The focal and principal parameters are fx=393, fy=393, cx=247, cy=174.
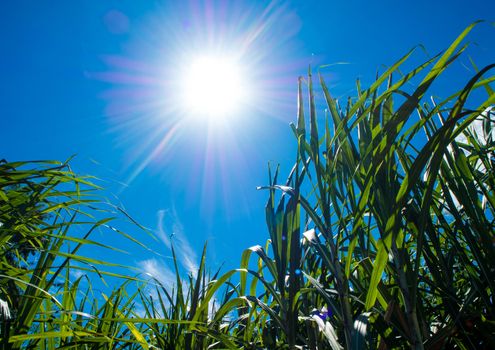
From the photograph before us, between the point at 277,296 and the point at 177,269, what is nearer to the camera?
the point at 277,296

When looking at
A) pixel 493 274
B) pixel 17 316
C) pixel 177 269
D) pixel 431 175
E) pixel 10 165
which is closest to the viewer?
pixel 431 175

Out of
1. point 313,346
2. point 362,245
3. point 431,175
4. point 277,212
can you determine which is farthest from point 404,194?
point 313,346

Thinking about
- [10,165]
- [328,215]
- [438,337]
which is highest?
[10,165]

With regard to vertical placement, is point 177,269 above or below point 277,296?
above

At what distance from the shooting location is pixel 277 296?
889 mm

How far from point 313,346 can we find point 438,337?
0.31m

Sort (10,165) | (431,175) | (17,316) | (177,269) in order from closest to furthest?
(431,175)
(17,316)
(10,165)
(177,269)

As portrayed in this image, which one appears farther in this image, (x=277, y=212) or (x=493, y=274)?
(x=277, y=212)

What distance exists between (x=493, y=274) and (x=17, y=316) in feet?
3.19

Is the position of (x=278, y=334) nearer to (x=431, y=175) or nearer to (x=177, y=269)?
(x=177, y=269)

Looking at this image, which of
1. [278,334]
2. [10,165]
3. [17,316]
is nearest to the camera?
[17,316]

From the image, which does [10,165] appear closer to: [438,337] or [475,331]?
[438,337]

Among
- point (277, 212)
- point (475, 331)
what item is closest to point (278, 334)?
point (277, 212)

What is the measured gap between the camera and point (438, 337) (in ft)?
2.34
